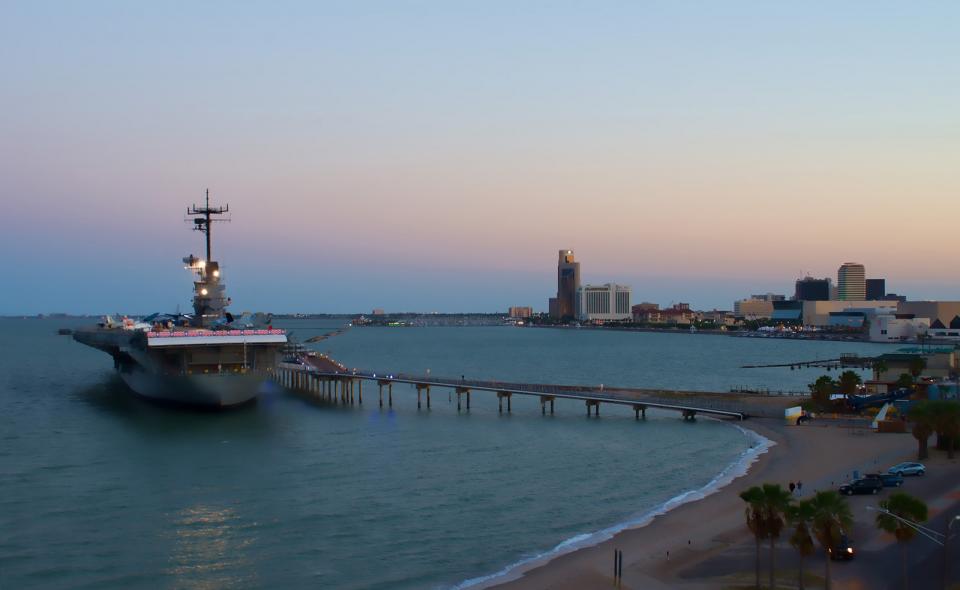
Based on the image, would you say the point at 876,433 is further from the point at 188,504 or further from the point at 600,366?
the point at 600,366

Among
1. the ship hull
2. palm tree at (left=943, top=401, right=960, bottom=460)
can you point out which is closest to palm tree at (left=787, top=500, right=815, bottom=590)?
palm tree at (left=943, top=401, right=960, bottom=460)

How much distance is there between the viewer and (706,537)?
30.8 meters

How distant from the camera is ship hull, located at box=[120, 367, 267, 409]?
196 ft

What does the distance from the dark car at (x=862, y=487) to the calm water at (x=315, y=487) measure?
7.65 meters

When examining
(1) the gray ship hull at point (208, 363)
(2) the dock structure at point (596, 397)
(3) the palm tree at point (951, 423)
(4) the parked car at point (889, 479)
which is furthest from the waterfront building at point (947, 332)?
(4) the parked car at point (889, 479)

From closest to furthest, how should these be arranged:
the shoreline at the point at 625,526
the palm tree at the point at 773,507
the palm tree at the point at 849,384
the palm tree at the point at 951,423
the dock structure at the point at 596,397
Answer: the palm tree at the point at 773,507 → the shoreline at the point at 625,526 → the palm tree at the point at 951,423 → the dock structure at the point at 596,397 → the palm tree at the point at 849,384

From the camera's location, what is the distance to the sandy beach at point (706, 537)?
26.6 meters

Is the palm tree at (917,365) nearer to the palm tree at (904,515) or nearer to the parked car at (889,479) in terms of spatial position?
the parked car at (889,479)

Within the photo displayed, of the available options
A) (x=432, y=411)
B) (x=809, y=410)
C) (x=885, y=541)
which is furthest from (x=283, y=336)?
(x=885, y=541)

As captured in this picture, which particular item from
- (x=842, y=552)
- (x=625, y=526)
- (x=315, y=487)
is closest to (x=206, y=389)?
(x=315, y=487)

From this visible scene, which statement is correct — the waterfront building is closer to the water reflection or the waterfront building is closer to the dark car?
the dark car

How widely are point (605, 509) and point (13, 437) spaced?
39456 mm

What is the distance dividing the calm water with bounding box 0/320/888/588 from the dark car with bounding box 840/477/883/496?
301 inches

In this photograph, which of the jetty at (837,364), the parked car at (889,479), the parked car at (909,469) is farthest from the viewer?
the jetty at (837,364)
